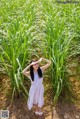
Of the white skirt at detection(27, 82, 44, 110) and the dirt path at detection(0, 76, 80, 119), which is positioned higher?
the white skirt at detection(27, 82, 44, 110)

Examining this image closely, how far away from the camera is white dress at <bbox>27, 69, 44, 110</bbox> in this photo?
110 inches

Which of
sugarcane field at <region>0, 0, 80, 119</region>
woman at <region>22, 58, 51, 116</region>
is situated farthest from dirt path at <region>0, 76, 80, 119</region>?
woman at <region>22, 58, 51, 116</region>

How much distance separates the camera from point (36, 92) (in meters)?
2.83

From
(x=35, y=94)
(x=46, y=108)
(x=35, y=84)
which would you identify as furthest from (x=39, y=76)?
(x=46, y=108)

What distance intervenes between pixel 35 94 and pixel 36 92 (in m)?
0.02

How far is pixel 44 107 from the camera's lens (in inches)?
119

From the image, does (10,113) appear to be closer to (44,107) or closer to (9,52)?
(44,107)

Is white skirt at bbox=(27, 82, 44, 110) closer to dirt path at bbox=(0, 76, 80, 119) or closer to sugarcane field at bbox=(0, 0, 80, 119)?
sugarcane field at bbox=(0, 0, 80, 119)

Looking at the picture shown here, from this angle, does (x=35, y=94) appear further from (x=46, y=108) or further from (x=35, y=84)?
(x=46, y=108)

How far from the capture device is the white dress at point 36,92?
279 centimetres

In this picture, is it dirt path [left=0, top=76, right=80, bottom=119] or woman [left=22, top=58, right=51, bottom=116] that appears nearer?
woman [left=22, top=58, right=51, bottom=116]

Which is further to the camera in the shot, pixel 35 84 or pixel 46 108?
pixel 46 108

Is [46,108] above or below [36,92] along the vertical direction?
below

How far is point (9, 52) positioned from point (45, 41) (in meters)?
0.61
